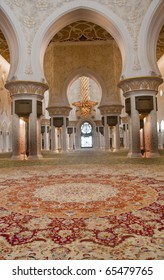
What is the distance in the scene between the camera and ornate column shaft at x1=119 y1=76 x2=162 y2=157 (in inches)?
363

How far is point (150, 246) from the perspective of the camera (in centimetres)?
145

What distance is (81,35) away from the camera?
15.4m

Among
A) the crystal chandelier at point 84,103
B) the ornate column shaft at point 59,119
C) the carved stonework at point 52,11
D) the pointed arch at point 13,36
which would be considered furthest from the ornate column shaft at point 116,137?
the crystal chandelier at point 84,103

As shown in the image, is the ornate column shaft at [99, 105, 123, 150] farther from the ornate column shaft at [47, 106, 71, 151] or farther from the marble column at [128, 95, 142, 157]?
the marble column at [128, 95, 142, 157]

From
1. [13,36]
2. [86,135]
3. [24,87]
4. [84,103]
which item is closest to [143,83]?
[24,87]

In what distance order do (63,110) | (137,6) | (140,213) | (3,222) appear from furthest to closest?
(63,110) < (137,6) < (140,213) < (3,222)

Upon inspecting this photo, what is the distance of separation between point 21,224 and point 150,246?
103cm

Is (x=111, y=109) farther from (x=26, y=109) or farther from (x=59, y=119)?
(x=26, y=109)

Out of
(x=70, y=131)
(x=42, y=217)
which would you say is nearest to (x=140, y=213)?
(x=42, y=217)

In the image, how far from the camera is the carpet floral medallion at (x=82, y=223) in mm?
1394

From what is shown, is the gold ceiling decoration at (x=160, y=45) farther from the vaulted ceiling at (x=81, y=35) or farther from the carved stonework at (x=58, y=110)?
the carved stonework at (x=58, y=110)

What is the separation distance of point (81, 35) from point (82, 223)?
1555cm

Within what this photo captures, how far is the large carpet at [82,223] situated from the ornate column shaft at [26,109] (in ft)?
22.6
